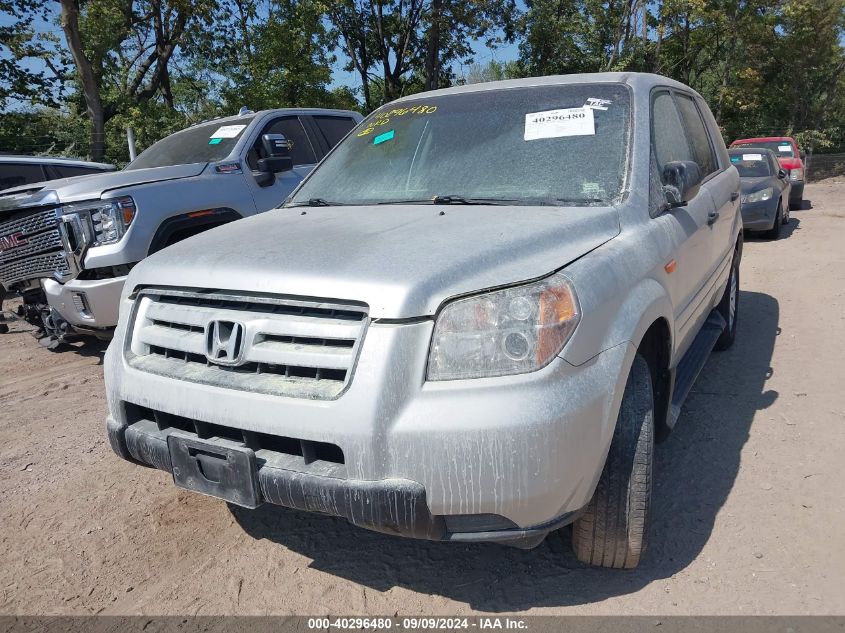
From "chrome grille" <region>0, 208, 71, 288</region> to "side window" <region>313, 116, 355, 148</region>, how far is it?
2878mm

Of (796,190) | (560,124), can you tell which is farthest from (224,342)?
(796,190)

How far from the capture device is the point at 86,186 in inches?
195

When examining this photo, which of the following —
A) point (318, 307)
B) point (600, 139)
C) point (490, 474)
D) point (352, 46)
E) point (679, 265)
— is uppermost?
point (352, 46)

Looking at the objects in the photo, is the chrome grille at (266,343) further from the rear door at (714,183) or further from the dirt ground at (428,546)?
the rear door at (714,183)

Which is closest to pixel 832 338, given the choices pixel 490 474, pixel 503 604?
pixel 503 604

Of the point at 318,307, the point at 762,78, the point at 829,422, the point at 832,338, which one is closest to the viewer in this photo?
the point at 318,307

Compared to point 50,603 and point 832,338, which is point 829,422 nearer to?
point 832,338

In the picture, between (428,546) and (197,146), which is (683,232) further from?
(197,146)

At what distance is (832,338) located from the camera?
522 centimetres

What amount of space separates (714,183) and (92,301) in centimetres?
419

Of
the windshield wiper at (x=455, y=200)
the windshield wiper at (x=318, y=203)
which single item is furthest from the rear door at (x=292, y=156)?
the windshield wiper at (x=455, y=200)

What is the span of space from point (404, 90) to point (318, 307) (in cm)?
2199

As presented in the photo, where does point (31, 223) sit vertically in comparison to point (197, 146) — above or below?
below

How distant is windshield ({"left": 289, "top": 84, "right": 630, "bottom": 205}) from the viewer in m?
2.84
